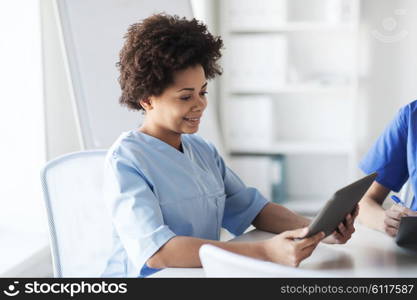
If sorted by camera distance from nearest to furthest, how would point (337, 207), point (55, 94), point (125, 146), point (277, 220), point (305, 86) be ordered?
point (337, 207) → point (125, 146) → point (277, 220) → point (55, 94) → point (305, 86)

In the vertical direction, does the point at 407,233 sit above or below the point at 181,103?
below

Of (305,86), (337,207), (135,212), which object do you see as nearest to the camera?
(337,207)

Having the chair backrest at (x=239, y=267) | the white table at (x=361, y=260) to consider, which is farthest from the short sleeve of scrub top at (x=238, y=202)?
the chair backrest at (x=239, y=267)

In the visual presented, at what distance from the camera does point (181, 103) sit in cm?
144

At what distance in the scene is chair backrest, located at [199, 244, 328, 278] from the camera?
87cm

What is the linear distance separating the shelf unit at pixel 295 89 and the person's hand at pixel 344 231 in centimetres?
220

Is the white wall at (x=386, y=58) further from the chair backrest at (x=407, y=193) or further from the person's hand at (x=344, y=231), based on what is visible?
the person's hand at (x=344, y=231)

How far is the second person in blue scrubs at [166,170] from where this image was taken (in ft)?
4.26

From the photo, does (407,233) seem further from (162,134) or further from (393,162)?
(162,134)

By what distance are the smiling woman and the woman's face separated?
3.65 ft

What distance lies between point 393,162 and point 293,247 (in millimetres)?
665

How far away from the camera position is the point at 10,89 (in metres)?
2.42

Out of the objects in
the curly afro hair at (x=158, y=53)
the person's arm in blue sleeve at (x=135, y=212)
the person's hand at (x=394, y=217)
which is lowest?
the person's hand at (x=394, y=217)

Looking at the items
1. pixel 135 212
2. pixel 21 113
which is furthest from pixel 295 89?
pixel 135 212
